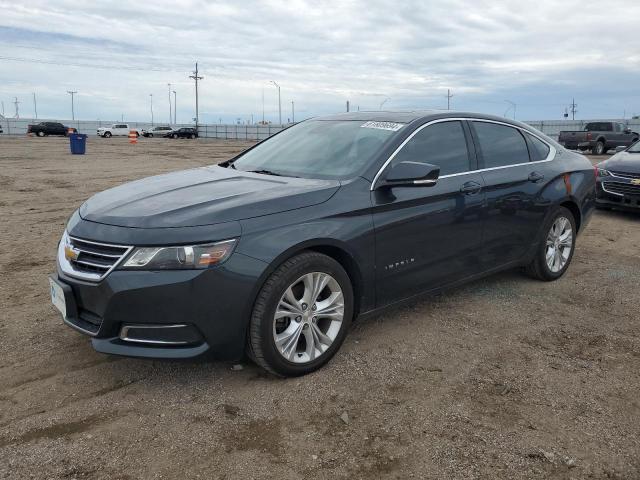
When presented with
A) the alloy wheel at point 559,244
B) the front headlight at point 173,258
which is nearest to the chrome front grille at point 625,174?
the alloy wheel at point 559,244

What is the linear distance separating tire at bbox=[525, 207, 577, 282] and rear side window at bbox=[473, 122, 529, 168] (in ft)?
2.23

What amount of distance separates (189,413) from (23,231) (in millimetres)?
5696

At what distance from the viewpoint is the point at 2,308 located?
4.55 metres

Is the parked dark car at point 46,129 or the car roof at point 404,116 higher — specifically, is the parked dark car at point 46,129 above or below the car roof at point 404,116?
above

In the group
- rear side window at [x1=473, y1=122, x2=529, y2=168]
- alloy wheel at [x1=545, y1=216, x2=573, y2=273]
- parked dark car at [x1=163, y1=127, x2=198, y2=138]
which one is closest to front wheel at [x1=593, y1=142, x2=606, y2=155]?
alloy wheel at [x1=545, y1=216, x2=573, y2=273]

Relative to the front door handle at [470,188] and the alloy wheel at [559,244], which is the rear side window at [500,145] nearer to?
the front door handle at [470,188]

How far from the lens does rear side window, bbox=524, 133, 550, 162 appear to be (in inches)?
204

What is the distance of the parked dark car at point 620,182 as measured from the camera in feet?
28.4

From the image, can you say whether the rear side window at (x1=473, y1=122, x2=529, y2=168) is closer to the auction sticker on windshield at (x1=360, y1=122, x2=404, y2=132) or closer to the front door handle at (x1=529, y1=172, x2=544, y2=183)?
the front door handle at (x1=529, y1=172, x2=544, y2=183)

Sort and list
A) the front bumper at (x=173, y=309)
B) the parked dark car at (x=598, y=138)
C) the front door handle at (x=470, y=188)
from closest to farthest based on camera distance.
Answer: the front bumper at (x=173, y=309)
the front door handle at (x=470, y=188)
the parked dark car at (x=598, y=138)

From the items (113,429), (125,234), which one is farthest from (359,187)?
(113,429)

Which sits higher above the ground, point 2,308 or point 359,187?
point 359,187

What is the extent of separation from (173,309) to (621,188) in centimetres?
817

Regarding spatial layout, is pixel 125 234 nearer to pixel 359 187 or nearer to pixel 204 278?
pixel 204 278
